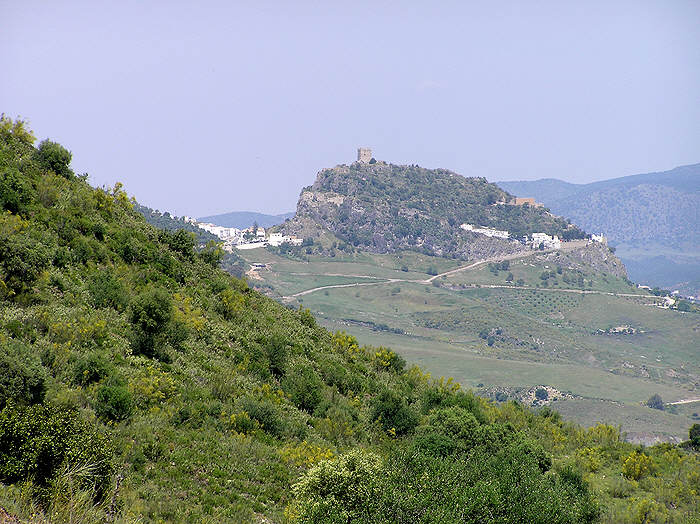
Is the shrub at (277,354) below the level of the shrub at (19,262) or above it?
below

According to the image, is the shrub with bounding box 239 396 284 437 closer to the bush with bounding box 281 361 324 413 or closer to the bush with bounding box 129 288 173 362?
the bush with bounding box 281 361 324 413

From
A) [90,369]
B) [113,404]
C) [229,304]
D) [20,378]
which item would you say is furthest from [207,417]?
[229,304]

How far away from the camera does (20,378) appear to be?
11.0 metres

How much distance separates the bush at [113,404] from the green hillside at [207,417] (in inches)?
1.9

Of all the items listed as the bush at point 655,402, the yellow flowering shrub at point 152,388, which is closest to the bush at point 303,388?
the yellow flowering shrub at point 152,388

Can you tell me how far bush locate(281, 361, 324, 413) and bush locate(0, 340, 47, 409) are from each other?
8421 millimetres

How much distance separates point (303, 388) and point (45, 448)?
10.6m

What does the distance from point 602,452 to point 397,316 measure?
126 meters

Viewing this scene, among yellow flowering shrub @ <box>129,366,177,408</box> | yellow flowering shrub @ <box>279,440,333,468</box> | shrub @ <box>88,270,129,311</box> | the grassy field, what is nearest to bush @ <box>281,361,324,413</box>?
yellow flowering shrub @ <box>279,440,333,468</box>

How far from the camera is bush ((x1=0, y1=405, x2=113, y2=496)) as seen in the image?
873 centimetres

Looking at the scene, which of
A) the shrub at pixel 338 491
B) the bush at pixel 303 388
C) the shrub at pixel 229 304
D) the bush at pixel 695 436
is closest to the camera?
the shrub at pixel 338 491

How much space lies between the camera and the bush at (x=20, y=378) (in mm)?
10766

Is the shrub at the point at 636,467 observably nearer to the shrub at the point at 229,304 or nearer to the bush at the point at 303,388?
the bush at the point at 303,388

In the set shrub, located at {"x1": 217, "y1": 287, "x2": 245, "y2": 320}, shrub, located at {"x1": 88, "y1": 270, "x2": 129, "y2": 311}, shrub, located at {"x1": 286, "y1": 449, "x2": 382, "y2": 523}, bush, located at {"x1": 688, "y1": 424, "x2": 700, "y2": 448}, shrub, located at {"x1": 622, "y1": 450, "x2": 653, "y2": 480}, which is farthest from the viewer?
bush, located at {"x1": 688, "y1": 424, "x2": 700, "y2": 448}
